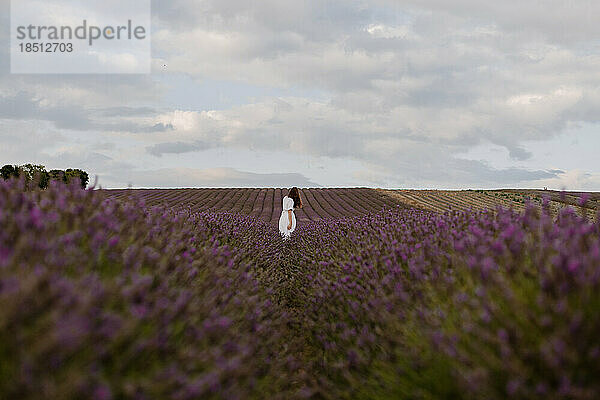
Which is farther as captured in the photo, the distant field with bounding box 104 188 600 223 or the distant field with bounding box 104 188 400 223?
the distant field with bounding box 104 188 600 223

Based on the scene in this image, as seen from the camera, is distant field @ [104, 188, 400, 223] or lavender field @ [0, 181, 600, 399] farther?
distant field @ [104, 188, 400, 223]

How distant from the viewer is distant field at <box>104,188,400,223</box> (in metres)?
22.5

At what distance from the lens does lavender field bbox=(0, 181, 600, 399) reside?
1.87 metres

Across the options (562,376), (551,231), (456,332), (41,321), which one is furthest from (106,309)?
(551,231)

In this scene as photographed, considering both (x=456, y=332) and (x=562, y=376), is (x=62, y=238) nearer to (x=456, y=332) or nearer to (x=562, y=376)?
(x=456, y=332)

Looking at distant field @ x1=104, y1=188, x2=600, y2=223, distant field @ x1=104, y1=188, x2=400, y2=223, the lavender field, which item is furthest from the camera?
distant field @ x1=104, y1=188, x2=600, y2=223

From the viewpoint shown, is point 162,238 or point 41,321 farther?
point 162,238

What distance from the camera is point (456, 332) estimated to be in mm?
2805

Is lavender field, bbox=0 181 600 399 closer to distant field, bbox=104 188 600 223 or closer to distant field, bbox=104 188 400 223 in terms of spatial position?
distant field, bbox=104 188 600 223

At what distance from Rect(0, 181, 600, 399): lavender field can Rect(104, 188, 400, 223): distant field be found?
16047mm

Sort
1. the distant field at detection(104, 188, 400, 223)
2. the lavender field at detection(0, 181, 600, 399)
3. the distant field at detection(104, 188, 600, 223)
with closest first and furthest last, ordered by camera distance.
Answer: the lavender field at detection(0, 181, 600, 399) < the distant field at detection(104, 188, 400, 223) < the distant field at detection(104, 188, 600, 223)

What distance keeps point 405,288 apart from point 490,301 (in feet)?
4.89

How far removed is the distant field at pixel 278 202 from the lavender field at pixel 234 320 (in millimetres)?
16047

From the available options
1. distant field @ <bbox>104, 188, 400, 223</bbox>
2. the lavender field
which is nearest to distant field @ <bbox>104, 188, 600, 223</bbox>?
distant field @ <bbox>104, 188, 400, 223</bbox>
